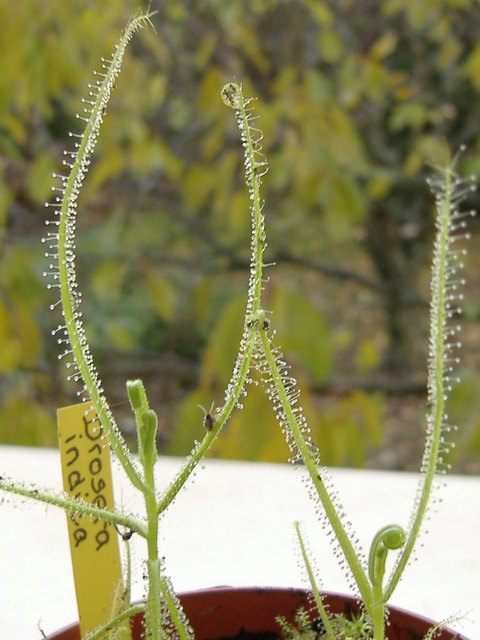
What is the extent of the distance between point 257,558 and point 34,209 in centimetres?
102

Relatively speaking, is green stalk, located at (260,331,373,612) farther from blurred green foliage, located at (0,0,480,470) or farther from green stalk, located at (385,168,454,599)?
blurred green foliage, located at (0,0,480,470)

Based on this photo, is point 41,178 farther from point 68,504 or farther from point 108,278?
point 68,504

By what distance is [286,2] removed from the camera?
4.35ft

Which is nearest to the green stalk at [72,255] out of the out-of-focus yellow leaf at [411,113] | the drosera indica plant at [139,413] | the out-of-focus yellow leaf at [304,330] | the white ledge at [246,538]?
the drosera indica plant at [139,413]

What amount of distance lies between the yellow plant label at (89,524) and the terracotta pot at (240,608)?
16 millimetres

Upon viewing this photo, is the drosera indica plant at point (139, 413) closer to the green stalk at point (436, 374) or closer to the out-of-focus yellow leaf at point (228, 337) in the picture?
the green stalk at point (436, 374)

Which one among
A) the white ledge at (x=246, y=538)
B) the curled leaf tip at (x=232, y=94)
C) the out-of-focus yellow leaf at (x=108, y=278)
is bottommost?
the white ledge at (x=246, y=538)

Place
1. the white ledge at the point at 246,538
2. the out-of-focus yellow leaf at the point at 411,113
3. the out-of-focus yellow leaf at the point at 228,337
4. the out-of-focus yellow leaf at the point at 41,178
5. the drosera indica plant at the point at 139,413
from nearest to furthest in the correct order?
the drosera indica plant at the point at 139,413 < the white ledge at the point at 246,538 < the out-of-focus yellow leaf at the point at 228,337 < the out-of-focus yellow leaf at the point at 41,178 < the out-of-focus yellow leaf at the point at 411,113

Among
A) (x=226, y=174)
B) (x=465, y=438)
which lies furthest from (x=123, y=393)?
(x=465, y=438)

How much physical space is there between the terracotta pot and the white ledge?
11 centimetres

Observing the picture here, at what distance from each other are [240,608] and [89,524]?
61mm

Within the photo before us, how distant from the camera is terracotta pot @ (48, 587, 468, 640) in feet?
0.97

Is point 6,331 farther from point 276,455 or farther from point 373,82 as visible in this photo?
point 373,82

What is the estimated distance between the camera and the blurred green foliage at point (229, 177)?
93 cm
